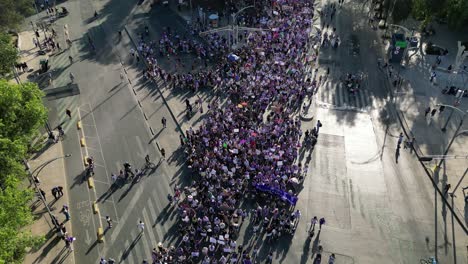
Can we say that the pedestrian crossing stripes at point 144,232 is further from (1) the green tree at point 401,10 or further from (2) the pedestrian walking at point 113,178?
(1) the green tree at point 401,10

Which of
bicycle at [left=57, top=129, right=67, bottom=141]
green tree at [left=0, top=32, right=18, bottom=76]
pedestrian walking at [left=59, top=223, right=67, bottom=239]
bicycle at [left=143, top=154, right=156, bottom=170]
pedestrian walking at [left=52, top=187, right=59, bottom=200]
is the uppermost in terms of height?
green tree at [left=0, top=32, right=18, bottom=76]

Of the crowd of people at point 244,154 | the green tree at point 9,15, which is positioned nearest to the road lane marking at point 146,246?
the crowd of people at point 244,154

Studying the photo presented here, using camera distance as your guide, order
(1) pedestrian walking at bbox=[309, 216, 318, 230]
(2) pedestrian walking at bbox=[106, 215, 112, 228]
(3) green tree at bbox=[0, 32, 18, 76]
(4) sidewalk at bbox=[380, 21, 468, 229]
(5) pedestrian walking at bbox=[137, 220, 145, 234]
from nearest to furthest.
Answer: (5) pedestrian walking at bbox=[137, 220, 145, 234]
(1) pedestrian walking at bbox=[309, 216, 318, 230]
(2) pedestrian walking at bbox=[106, 215, 112, 228]
(4) sidewalk at bbox=[380, 21, 468, 229]
(3) green tree at bbox=[0, 32, 18, 76]

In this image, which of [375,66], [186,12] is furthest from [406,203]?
[186,12]

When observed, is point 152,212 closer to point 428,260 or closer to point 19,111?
point 19,111

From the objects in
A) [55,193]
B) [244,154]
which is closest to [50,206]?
[55,193]

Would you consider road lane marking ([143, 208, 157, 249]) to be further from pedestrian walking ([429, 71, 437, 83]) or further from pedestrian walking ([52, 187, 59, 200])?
pedestrian walking ([429, 71, 437, 83])

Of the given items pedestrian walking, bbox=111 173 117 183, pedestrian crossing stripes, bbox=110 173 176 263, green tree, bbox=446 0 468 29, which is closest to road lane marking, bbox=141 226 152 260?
pedestrian crossing stripes, bbox=110 173 176 263
